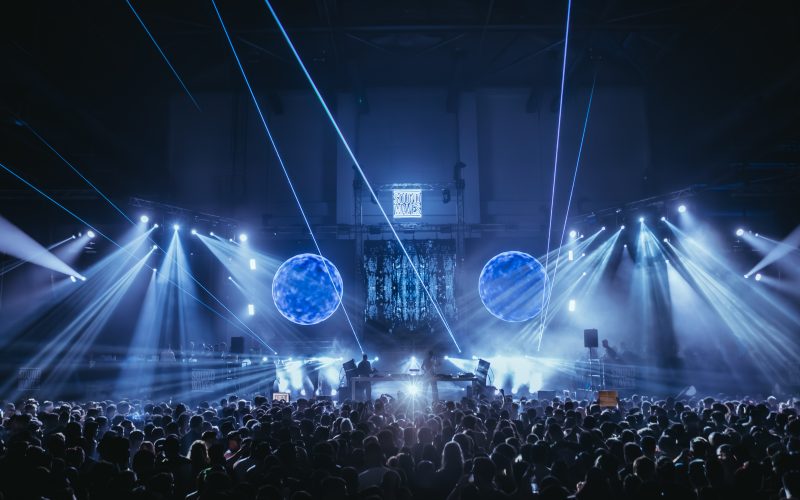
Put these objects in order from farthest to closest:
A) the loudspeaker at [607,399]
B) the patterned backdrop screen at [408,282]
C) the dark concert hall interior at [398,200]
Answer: the patterned backdrop screen at [408,282], the dark concert hall interior at [398,200], the loudspeaker at [607,399]

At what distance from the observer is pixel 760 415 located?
7.05 metres

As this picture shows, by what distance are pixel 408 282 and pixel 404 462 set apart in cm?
1682

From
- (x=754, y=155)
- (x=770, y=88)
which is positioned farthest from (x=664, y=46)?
(x=754, y=155)

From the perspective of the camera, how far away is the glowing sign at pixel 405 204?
2177 cm

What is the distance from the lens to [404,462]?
16.0 feet

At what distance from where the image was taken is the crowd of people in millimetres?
3844


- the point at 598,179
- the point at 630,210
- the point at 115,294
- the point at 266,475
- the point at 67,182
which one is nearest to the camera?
the point at 266,475

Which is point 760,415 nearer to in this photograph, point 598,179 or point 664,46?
point 598,179

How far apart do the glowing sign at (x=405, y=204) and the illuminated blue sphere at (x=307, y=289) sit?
367 centimetres

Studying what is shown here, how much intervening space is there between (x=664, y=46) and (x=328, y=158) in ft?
48.3

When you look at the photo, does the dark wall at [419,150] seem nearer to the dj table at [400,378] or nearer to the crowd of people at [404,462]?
the dj table at [400,378]

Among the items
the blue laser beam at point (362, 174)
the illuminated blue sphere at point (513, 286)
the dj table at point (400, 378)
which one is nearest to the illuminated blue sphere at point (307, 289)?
the blue laser beam at point (362, 174)

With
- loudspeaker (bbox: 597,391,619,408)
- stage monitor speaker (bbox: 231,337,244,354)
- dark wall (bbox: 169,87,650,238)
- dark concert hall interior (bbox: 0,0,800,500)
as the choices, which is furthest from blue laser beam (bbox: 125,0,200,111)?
loudspeaker (bbox: 597,391,619,408)

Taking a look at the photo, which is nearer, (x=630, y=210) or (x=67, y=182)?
(x=67, y=182)
